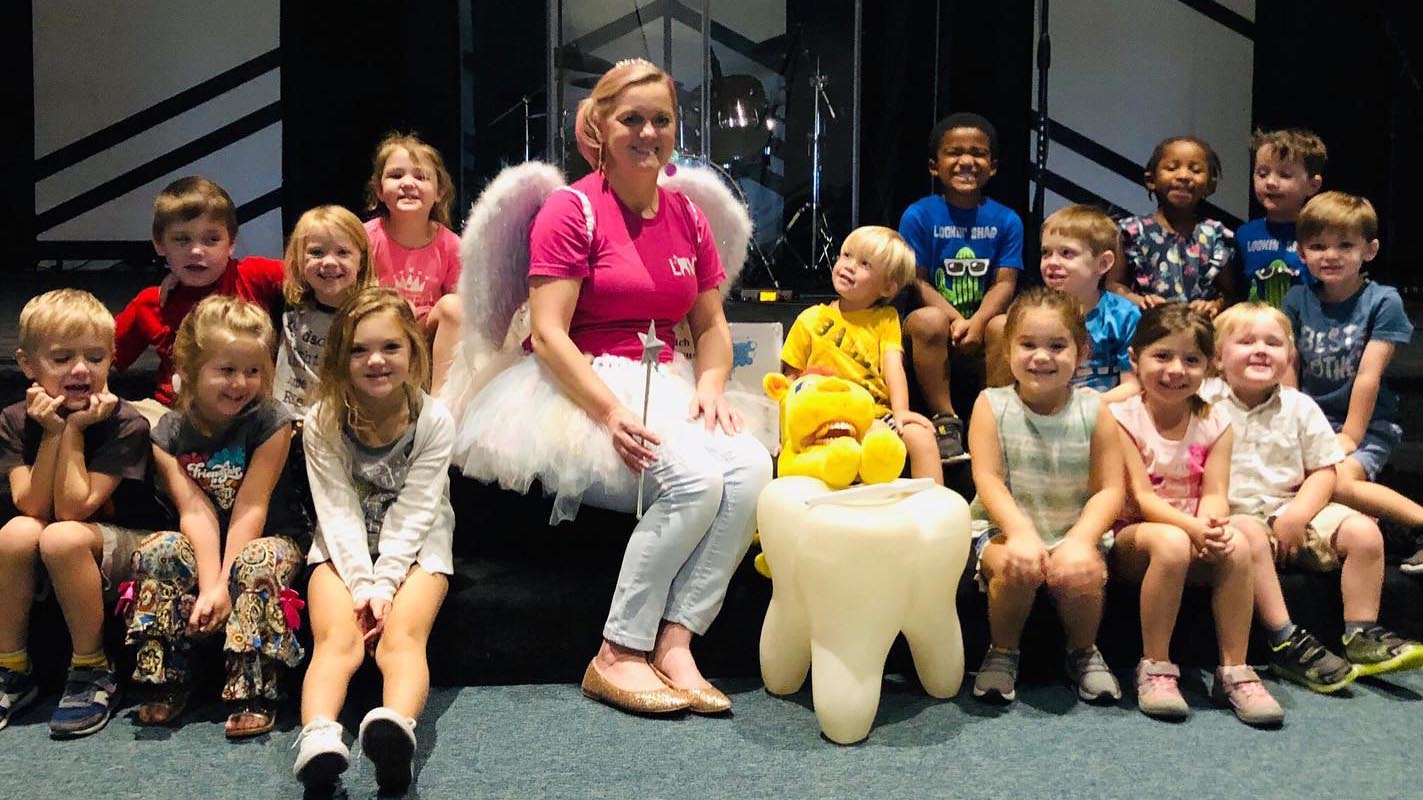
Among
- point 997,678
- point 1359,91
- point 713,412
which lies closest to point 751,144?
point 1359,91

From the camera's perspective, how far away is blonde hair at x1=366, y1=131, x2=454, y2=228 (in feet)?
10.0

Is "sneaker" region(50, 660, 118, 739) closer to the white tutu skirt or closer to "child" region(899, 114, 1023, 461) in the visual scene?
the white tutu skirt

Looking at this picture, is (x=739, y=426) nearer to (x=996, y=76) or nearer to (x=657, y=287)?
(x=657, y=287)

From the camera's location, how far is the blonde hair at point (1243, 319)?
8.75 ft

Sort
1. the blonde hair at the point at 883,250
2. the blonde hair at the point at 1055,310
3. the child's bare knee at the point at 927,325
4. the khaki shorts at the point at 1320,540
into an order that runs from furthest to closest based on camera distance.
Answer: the child's bare knee at the point at 927,325 → the blonde hair at the point at 883,250 → the khaki shorts at the point at 1320,540 → the blonde hair at the point at 1055,310

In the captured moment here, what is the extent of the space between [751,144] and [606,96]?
476cm

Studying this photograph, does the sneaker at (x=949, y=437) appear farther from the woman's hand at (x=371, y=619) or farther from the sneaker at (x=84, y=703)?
the sneaker at (x=84, y=703)

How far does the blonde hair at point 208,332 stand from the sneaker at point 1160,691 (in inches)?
72.0

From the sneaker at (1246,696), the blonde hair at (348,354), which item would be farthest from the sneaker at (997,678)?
the blonde hair at (348,354)

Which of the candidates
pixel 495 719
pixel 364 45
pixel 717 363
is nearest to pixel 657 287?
pixel 717 363

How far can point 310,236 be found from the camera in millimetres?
2703

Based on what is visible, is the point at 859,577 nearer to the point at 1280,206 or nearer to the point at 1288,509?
the point at 1288,509

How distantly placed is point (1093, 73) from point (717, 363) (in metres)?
4.74

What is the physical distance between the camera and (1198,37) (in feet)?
21.4
